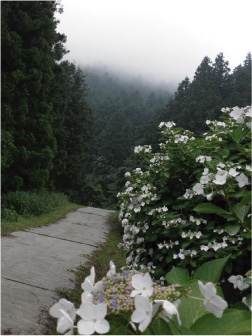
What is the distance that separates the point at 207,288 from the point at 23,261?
3.00 metres

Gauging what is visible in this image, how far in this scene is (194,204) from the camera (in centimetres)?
148

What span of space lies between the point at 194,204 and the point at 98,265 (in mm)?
2384

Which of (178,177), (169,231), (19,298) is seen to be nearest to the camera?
(169,231)

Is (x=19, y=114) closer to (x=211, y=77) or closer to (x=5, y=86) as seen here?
(x=5, y=86)

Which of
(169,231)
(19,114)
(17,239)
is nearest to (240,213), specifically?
(169,231)

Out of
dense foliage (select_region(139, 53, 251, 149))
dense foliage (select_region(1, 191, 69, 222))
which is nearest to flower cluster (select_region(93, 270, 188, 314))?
dense foliage (select_region(1, 191, 69, 222))

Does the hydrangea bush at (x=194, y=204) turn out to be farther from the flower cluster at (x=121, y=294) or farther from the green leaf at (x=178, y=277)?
the flower cluster at (x=121, y=294)

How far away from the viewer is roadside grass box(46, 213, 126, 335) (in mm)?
2545

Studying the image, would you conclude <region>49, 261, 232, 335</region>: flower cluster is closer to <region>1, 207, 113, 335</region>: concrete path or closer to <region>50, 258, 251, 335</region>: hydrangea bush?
<region>50, 258, 251, 335</region>: hydrangea bush

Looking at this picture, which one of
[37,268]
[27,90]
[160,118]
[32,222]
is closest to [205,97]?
[160,118]

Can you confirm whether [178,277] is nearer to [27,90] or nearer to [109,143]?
[27,90]

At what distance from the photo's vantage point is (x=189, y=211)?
61.4 inches

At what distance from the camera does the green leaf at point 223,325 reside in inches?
23.3

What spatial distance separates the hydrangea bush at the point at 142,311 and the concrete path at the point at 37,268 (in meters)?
1.59
